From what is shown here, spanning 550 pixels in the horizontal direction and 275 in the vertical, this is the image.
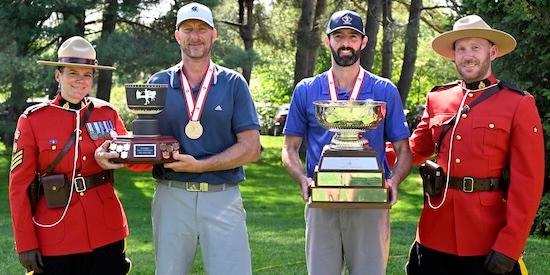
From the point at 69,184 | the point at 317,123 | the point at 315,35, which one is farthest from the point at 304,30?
the point at 69,184

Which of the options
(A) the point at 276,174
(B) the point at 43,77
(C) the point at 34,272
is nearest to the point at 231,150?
(C) the point at 34,272

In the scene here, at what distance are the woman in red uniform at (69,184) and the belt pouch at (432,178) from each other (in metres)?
1.92

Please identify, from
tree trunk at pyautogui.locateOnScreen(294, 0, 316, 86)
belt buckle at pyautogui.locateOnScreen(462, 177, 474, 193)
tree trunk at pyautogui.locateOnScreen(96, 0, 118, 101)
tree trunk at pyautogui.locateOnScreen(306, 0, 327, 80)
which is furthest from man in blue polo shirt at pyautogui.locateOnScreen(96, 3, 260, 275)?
tree trunk at pyautogui.locateOnScreen(294, 0, 316, 86)

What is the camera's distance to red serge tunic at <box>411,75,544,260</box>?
3.99m

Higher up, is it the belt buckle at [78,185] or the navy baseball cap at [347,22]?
the navy baseball cap at [347,22]

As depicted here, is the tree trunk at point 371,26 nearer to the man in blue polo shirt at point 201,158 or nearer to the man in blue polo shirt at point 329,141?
the man in blue polo shirt at point 329,141

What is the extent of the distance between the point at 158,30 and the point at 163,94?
12.1 m

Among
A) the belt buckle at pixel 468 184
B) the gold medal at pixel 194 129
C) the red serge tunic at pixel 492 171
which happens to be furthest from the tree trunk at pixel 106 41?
the belt buckle at pixel 468 184

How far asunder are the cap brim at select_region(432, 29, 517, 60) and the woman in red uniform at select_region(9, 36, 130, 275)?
2.13 metres

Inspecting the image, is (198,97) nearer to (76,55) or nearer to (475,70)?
(76,55)

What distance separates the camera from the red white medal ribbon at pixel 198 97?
4355mm

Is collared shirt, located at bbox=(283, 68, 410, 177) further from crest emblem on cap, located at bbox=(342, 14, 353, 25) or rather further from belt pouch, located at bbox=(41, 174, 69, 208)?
belt pouch, located at bbox=(41, 174, 69, 208)

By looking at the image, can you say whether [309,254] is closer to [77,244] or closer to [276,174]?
[77,244]

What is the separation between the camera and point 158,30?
52.3ft
